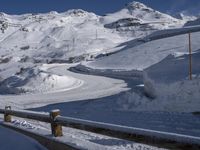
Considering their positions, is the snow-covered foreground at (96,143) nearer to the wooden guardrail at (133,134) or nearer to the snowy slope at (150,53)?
the wooden guardrail at (133,134)

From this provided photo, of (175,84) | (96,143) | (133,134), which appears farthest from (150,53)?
(133,134)

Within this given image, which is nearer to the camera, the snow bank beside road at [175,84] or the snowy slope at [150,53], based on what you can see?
the snow bank beside road at [175,84]

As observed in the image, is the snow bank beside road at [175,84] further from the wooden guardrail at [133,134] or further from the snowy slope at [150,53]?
the snowy slope at [150,53]

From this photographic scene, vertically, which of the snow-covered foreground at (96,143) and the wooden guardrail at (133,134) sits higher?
the wooden guardrail at (133,134)

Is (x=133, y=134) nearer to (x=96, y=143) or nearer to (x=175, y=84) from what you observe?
(x=96, y=143)

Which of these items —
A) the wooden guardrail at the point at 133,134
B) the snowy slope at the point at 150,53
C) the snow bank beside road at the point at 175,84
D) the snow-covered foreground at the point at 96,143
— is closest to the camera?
the wooden guardrail at the point at 133,134

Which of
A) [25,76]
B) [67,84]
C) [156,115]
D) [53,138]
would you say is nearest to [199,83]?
[156,115]

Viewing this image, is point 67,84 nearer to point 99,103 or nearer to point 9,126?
point 99,103

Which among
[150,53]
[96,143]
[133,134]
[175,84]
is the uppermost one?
[133,134]

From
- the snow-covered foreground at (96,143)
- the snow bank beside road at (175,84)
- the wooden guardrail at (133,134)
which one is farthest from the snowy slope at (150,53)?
the wooden guardrail at (133,134)

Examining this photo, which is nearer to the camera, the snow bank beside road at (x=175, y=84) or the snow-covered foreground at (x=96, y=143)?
the snow-covered foreground at (x=96, y=143)

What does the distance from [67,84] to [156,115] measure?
21530 millimetres

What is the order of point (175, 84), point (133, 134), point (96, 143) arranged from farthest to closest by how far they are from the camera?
1. point (175, 84)
2. point (96, 143)
3. point (133, 134)

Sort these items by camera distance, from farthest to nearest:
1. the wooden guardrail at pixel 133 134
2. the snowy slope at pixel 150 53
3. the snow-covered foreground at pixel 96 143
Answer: the snowy slope at pixel 150 53 → the snow-covered foreground at pixel 96 143 → the wooden guardrail at pixel 133 134
